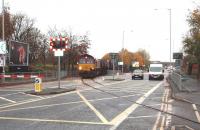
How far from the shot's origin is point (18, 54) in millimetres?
52000

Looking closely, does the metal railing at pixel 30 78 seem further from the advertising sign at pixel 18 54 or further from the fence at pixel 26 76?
the advertising sign at pixel 18 54

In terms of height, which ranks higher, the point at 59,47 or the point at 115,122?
the point at 59,47

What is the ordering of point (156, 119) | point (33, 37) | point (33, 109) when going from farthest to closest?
point (33, 37), point (33, 109), point (156, 119)

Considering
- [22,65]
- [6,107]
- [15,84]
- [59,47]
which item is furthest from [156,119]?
[22,65]

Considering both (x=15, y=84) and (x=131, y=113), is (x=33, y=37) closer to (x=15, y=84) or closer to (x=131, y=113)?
(x=15, y=84)

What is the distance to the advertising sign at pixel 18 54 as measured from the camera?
167 ft

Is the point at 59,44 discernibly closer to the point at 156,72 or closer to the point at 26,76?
the point at 26,76

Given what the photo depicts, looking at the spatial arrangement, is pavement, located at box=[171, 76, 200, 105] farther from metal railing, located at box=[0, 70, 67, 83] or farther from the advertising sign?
the advertising sign

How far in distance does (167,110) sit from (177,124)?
14.5 ft

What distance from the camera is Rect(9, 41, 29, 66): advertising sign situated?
1999 inches

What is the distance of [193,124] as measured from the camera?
1355cm

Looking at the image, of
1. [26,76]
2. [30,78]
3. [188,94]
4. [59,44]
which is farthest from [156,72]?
[188,94]

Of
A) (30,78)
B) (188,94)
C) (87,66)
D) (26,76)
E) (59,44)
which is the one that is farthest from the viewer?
(87,66)

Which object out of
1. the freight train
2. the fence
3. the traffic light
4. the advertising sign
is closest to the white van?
the freight train
